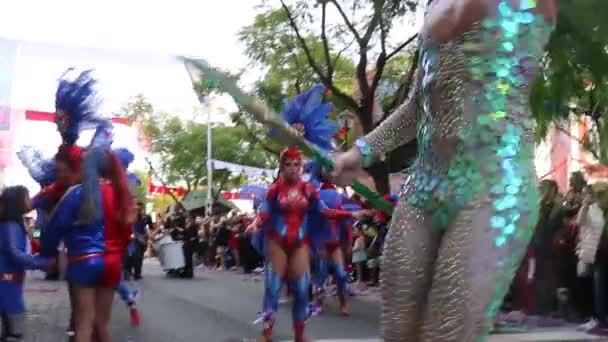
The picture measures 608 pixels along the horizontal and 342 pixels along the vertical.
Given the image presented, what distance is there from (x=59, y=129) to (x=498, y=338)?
4.06 metres

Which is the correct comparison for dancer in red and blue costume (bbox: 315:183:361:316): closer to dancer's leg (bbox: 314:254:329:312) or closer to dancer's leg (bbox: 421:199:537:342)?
dancer's leg (bbox: 314:254:329:312)

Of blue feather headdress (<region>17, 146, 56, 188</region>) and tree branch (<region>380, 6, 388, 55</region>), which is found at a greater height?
tree branch (<region>380, 6, 388, 55</region>)

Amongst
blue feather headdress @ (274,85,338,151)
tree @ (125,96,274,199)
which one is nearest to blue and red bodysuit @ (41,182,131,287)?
blue feather headdress @ (274,85,338,151)

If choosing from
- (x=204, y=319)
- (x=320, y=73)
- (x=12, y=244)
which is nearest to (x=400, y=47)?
(x=320, y=73)

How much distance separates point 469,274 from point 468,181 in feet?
0.80

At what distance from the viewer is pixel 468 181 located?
236 cm

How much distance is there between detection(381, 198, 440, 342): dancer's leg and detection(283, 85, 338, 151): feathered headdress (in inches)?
149

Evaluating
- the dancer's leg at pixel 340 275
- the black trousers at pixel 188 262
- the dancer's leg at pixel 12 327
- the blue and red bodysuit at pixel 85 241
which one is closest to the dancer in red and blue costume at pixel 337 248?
the dancer's leg at pixel 340 275

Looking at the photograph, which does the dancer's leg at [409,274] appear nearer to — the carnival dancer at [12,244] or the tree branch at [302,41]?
the carnival dancer at [12,244]

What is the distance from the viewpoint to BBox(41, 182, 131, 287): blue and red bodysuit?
15.7ft

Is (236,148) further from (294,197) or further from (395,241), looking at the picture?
(395,241)

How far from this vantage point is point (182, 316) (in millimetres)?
10094

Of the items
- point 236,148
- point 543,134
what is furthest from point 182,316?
point 236,148

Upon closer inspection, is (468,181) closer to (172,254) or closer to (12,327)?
(12,327)
